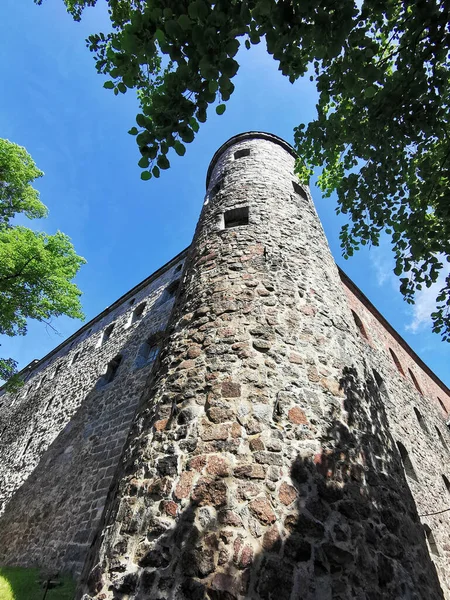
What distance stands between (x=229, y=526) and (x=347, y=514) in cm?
92

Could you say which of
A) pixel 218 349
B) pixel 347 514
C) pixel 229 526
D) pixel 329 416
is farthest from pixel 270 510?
pixel 218 349

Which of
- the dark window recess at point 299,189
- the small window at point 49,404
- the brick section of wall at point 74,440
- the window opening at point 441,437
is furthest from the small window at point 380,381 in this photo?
the small window at point 49,404

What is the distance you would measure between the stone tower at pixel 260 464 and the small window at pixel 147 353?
5.35 m

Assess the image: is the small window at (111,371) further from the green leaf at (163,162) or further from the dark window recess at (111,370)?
the green leaf at (163,162)

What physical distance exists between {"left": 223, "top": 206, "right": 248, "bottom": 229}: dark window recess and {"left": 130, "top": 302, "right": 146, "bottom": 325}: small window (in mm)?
6992

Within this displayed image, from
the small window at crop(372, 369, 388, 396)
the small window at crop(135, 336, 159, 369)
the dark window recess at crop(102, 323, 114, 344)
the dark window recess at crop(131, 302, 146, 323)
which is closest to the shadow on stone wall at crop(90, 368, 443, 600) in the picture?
the small window at crop(372, 369, 388, 396)

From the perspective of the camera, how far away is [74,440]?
9.24 m

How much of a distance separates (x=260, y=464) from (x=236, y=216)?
4.25 metres

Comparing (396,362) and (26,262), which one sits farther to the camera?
(396,362)

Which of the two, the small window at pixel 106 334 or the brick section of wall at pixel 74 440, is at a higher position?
the small window at pixel 106 334

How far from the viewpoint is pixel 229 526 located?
214cm

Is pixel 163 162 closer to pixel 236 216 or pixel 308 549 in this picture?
pixel 308 549

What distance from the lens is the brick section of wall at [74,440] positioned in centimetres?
692

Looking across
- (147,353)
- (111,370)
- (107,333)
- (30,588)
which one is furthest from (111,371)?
(30,588)
